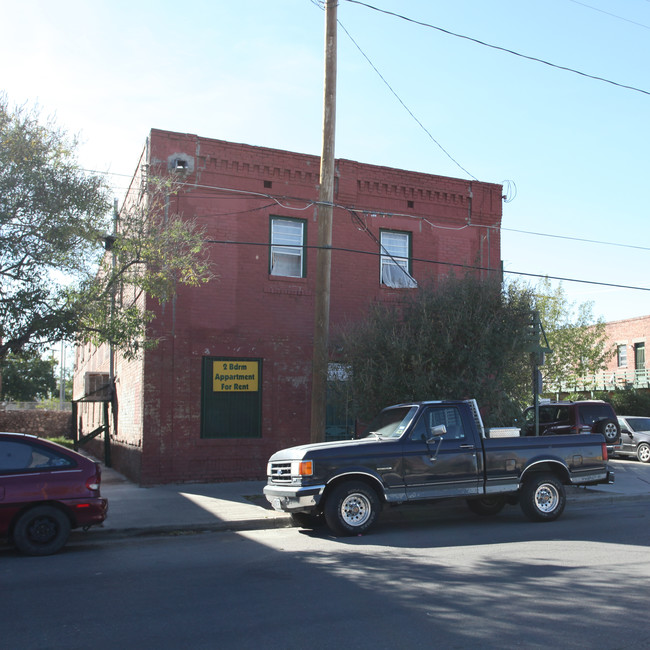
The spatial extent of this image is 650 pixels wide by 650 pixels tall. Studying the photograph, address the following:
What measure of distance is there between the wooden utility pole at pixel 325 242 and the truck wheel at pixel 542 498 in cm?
354

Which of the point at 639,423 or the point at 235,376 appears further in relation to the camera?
the point at 639,423

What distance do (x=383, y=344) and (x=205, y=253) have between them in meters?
4.89

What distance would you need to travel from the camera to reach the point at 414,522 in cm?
1080

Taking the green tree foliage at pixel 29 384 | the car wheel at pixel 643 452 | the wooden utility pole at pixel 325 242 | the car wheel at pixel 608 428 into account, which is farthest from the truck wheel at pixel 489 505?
the green tree foliage at pixel 29 384

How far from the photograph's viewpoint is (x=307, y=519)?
10.3 metres

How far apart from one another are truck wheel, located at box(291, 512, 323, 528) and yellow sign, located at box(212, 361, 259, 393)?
5.19 m

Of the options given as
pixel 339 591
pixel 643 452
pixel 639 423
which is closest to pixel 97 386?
pixel 339 591

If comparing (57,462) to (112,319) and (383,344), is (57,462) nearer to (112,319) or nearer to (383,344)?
(112,319)

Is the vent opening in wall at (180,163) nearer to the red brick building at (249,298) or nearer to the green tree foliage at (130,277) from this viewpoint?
the red brick building at (249,298)

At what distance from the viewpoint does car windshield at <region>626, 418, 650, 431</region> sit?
21578 mm

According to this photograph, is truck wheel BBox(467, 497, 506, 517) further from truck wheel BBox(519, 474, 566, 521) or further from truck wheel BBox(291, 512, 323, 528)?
truck wheel BBox(291, 512, 323, 528)

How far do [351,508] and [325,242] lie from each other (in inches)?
193

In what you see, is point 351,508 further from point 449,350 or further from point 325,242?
point 325,242

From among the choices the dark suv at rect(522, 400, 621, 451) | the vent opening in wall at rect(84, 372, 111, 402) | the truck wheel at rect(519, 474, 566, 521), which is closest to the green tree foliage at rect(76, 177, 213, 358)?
the truck wheel at rect(519, 474, 566, 521)
